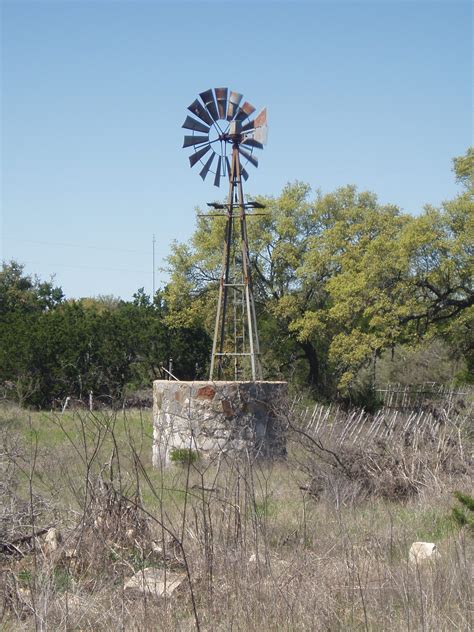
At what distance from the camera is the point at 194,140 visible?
62.2 ft

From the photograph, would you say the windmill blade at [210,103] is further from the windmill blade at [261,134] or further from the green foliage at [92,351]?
the green foliage at [92,351]

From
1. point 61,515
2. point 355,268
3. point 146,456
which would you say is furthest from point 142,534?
point 355,268

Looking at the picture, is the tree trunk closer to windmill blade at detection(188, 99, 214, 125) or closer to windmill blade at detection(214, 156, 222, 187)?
windmill blade at detection(214, 156, 222, 187)

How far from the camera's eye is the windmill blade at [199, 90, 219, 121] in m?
18.6

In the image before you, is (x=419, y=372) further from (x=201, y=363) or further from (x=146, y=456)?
(x=146, y=456)

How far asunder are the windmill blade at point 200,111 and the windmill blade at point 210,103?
9 cm

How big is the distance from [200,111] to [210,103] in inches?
11.2

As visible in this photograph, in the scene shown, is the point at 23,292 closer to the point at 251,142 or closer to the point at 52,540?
the point at 251,142

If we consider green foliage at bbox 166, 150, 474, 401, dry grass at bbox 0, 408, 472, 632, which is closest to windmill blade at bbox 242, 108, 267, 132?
green foliage at bbox 166, 150, 474, 401

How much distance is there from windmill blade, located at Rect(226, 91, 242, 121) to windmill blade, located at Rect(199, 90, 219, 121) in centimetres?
28

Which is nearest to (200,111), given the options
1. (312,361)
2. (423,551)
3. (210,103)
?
(210,103)

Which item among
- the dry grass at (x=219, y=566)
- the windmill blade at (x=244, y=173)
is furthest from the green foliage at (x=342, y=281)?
the dry grass at (x=219, y=566)

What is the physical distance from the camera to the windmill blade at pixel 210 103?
1856 centimetres

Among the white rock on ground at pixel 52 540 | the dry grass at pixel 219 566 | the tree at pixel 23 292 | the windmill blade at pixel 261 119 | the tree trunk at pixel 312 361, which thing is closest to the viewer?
the dry grass at pixel 219 566
